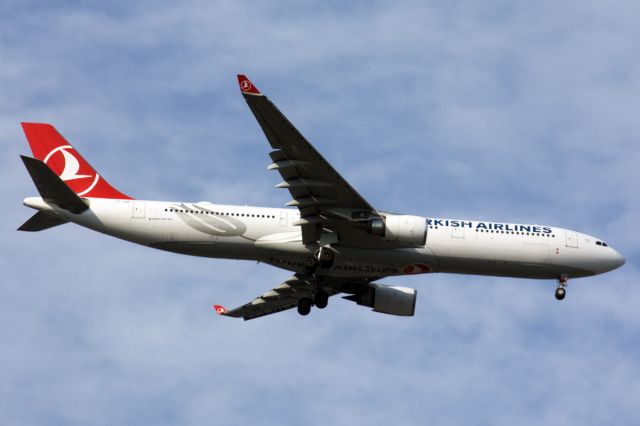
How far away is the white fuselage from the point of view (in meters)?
48.8

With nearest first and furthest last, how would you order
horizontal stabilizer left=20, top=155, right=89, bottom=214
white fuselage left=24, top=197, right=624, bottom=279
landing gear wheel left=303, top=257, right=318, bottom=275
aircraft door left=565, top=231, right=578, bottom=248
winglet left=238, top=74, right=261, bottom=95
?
1. winglet left=238, top=74, right=261, bottom=95
2. horizontal stabilizer left=20, top=155, right=89, bottom=214
3. white fuselage left=24, top=197, right=624, bottom=279
4. landing gear wheel left=303, top=257, right=318, bottom=275
5. aircraft door left=565, top=231, right=578, bottom=248

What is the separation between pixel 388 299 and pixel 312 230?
26.9 feet

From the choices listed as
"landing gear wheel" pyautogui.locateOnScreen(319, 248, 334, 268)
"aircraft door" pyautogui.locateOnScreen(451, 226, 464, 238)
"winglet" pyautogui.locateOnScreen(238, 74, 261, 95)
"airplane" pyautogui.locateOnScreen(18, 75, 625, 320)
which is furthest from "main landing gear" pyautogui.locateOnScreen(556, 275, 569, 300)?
"winglet" pyautogui.locateOnScreen(238, 74, 261, 95)

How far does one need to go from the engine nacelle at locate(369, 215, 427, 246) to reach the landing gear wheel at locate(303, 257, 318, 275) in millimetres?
3212

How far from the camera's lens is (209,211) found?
49062mm

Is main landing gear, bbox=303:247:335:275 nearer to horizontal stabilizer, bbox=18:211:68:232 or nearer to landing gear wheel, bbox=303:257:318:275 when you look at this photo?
landing gear wheel, bbox=303:257:318:275

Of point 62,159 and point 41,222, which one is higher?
point 62,159

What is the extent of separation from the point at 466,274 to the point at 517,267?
2325mm

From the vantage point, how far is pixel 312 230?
48344 millimetres

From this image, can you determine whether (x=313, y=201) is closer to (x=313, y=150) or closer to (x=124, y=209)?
(x=313, y=150)

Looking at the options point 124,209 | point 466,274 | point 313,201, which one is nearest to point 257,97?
point 313,201

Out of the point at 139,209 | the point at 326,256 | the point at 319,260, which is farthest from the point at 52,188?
the point at 326,256

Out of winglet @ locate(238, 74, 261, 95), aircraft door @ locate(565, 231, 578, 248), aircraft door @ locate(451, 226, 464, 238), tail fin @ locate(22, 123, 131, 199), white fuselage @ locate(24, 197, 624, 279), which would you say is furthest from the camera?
aircraft door @ locate(565, 231, 578, 248)

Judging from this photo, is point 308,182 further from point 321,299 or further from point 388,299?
point 388,299
